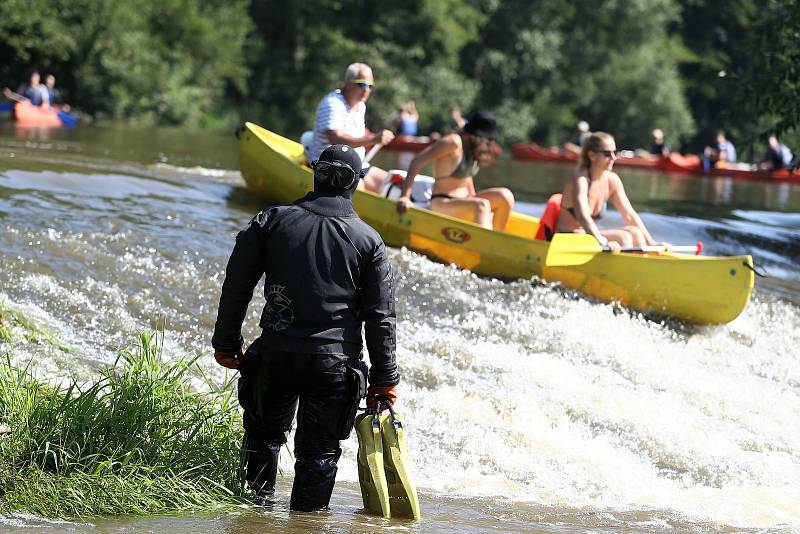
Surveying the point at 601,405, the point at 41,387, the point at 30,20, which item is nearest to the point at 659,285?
the point at 601,405

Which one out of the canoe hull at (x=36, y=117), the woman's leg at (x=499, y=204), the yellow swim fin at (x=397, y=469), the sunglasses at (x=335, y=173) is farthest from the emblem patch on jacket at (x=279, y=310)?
the canoe hull at (x=36, y=117)

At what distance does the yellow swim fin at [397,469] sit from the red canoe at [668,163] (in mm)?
22821

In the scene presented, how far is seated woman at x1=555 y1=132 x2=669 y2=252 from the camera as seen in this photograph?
31.9 feet

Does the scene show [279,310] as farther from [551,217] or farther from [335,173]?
[551,217]

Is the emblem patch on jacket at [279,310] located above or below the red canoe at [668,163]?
below

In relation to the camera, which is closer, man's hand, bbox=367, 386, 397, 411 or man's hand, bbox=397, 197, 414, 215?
man's hand, bbox=367, 386, 397, 411

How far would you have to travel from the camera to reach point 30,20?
99.1 ft

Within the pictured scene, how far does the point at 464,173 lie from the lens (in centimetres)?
1035

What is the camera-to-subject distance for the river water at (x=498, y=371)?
5.50m

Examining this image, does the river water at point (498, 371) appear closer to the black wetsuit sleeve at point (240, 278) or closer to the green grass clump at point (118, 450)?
the green grass clump at point (118, 450)

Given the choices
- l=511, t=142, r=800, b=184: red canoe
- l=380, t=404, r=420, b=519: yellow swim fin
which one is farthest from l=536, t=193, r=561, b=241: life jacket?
l=511, t=142, r=800, b=184: red canoe

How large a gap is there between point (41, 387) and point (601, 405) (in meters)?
3.42

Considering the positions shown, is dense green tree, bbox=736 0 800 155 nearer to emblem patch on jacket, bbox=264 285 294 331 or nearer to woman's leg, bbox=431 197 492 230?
woman's leg, bbox=431 197 492 230

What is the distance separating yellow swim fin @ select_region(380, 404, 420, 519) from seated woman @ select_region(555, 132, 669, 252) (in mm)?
5274
